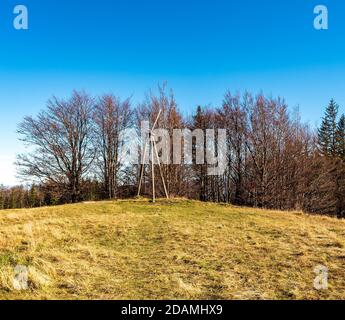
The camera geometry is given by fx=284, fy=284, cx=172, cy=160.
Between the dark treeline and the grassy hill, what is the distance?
16.5 metres

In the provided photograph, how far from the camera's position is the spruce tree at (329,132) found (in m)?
39.9

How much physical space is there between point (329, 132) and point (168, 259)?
1703 inches

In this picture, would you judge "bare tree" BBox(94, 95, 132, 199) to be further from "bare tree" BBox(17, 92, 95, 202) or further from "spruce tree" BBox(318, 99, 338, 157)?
"spruce tree" BBox(318, 99, 338, 157)

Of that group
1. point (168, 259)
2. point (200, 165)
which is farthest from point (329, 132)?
point (168, 259)

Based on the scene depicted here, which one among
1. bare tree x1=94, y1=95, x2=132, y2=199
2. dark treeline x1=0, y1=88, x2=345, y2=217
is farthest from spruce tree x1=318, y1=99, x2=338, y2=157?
bare tree x1=94, y1=95, x2=132, y2=199

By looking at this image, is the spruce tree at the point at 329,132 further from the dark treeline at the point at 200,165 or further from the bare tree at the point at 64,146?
the bare tree at the point at 64,146

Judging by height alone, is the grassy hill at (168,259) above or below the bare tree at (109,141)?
below

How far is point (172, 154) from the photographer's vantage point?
28438 millimetres

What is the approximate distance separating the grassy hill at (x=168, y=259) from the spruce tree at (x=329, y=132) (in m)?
33.5

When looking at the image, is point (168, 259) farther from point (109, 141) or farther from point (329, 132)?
point (329, 132)

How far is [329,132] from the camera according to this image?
42594 millimetres

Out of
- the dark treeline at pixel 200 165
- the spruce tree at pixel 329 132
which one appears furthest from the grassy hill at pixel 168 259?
the spruce tree at pixel 329 132
